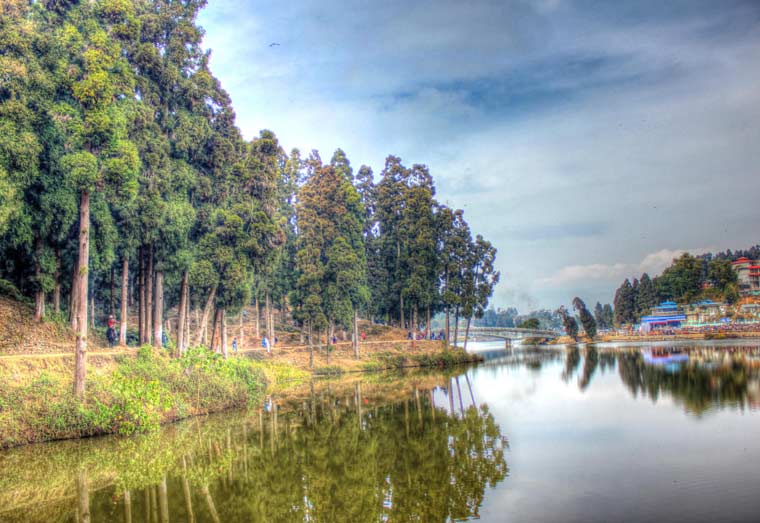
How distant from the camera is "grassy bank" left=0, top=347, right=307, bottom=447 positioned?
1759cm

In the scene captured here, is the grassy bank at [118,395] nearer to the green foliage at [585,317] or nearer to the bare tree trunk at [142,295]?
the bare tree trunk at [142,295]

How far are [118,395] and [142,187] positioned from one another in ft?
31.7

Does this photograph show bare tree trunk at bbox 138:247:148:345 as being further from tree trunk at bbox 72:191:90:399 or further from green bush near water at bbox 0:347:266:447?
tree trunk at bbox 72:191:90:399

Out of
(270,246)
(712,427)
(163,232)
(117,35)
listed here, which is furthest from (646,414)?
(117,35)

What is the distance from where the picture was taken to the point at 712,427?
16312 millimetres

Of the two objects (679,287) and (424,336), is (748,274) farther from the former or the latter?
(424,336)

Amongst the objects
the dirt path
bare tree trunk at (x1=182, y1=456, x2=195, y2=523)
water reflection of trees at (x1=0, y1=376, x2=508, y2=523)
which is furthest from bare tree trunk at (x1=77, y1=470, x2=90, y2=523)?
the dirt path

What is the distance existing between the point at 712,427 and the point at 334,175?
31916mm

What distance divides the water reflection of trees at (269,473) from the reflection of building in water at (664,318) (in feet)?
317

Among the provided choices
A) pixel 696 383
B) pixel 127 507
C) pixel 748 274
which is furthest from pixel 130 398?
pixel 748 274

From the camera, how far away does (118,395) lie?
19.7m

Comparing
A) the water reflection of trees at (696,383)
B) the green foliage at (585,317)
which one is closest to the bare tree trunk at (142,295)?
the water reflection of trees at (696,383)

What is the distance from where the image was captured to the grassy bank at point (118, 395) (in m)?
17.6

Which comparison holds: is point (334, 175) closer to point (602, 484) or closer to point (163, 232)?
point (163, 232)
